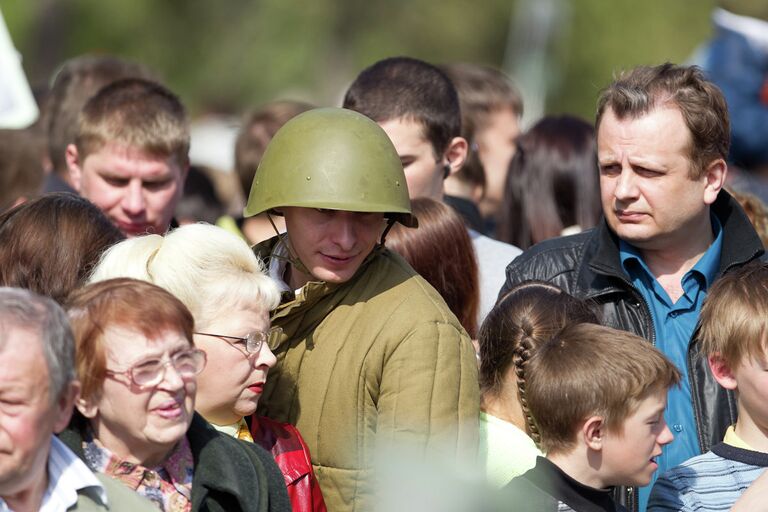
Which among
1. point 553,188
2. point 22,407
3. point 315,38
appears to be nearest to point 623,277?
point 553,188

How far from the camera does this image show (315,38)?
3136 cm

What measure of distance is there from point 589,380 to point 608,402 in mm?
86

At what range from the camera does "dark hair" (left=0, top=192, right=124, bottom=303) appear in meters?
3.99

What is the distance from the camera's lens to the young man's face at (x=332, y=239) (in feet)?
13.8

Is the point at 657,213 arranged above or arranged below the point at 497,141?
below

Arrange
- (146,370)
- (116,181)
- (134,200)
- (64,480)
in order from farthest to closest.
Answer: (116,181) < (134,200) < (146,370) < (64,480)

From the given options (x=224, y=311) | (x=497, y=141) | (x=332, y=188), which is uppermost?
(x=497, y=141)

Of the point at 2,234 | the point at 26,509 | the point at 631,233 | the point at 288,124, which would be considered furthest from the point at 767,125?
the point at 26,509

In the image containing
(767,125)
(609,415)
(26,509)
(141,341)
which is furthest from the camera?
(767,125)

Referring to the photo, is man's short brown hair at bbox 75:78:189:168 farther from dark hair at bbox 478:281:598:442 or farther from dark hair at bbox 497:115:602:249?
dark hair at bbox 478:281:598:442

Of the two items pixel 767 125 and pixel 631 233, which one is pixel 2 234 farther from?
pixel 767 125

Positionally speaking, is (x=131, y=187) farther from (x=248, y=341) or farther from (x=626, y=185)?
(x=626, y=185)

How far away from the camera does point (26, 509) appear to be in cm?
320

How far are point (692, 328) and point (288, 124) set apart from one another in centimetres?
160
